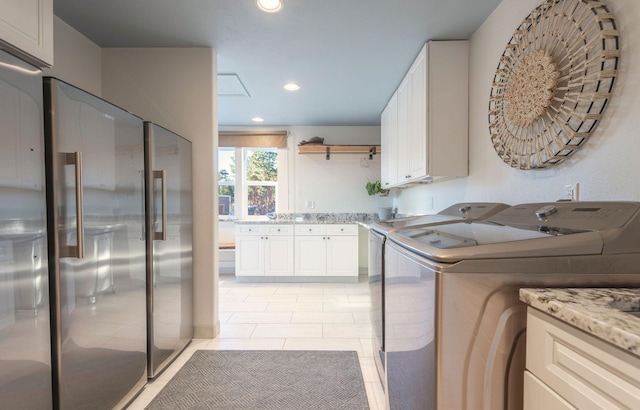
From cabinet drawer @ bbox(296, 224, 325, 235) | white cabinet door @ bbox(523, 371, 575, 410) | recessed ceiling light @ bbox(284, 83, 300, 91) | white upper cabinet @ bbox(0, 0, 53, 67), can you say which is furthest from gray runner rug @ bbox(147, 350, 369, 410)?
recessed ceiling light @ bbox(284, 83, 300, 91)

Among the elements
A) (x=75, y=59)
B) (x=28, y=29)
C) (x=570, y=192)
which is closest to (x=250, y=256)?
(x=75, y=59)

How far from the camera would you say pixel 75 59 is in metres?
2.22

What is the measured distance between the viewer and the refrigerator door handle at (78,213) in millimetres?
1249

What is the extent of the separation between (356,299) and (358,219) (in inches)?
61.9

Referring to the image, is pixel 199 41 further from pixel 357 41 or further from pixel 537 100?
pixel 537 100

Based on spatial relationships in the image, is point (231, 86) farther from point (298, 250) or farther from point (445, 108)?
point (298, 250)

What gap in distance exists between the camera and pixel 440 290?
89 centimetres

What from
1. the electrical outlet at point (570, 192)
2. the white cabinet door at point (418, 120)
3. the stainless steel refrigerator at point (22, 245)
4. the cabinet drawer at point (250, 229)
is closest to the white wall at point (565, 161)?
the electrical outlet at point (570, 192)

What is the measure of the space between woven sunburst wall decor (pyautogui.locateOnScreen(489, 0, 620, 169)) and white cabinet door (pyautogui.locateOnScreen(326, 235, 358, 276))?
268 cm

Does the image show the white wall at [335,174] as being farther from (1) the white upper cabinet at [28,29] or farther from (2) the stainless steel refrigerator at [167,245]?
(1) the white upper cabinet at [28,29]

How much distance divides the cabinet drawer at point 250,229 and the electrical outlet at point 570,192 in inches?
137

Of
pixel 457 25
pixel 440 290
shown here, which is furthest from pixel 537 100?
pixel 440 290

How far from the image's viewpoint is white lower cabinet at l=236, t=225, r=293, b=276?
13.8ft

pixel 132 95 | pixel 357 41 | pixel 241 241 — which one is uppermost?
pixel 357 41
